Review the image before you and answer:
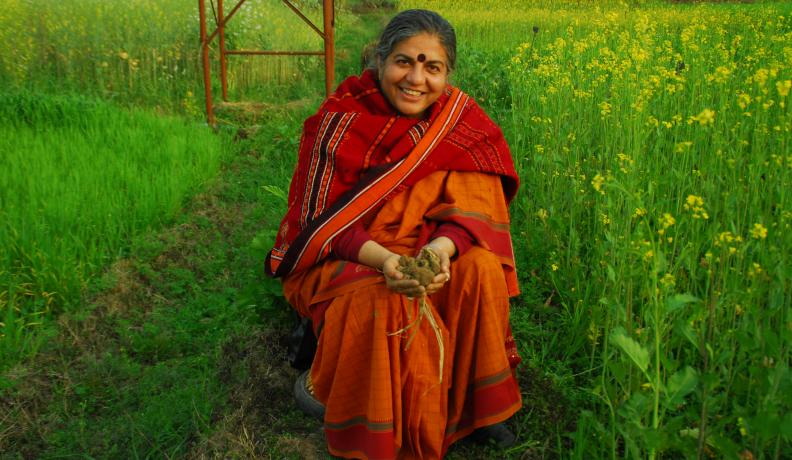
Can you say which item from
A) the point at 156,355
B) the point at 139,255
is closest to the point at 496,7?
the point at 139,255

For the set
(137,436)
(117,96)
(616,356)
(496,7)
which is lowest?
(137,436)

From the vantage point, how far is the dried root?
2.03 metres

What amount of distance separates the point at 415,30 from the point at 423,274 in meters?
0.80

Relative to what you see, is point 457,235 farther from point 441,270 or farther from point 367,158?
point 367,158

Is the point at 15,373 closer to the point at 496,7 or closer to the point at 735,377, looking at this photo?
the point at 735,377

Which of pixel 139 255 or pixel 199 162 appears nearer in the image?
pixel 139 255

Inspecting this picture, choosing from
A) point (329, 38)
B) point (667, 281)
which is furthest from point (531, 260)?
point (329, 38)

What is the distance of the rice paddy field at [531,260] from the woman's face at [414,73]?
2.09 feet

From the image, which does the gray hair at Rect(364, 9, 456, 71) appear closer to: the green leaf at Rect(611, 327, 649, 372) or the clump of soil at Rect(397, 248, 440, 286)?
the clump of soil at Rect(397, 248, 440, 286)

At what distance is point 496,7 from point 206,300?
378 inches

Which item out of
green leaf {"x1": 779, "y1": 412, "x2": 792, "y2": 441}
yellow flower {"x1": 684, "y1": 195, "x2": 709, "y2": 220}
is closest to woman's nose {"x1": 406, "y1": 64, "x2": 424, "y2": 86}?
yellow flower {"x1": 684, "y1": 195, "x2": 709, "y2": 220}

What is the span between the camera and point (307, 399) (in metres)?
2.43

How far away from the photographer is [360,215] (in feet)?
7.63

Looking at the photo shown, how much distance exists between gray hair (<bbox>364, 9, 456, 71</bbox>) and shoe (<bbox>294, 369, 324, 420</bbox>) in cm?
111
